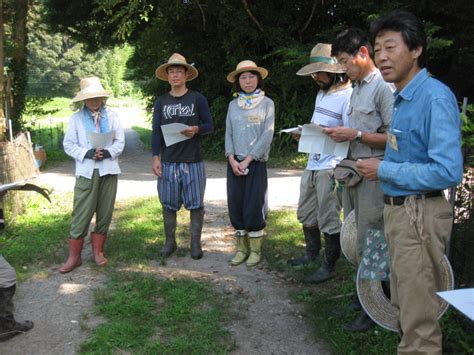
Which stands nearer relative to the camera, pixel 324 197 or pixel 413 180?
pixel 413 180

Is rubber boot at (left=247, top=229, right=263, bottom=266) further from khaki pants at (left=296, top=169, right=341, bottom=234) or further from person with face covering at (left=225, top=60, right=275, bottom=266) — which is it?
khaki pants at (left=296, top=169, right=341, bottom=234)

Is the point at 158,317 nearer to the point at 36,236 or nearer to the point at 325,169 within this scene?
the point at 325,169

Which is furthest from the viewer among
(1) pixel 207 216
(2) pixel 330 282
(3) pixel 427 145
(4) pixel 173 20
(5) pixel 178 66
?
(4) pixel 173 20

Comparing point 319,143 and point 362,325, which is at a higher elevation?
point 319,143

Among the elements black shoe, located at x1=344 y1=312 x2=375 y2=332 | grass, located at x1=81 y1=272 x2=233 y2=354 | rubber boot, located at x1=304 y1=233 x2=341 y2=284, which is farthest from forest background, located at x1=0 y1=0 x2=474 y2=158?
black shoe, located at x1=344 y1=312 x2=375 y2=332

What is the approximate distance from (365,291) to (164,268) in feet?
8.22

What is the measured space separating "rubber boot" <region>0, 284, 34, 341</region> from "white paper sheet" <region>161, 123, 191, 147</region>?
214 centimetres

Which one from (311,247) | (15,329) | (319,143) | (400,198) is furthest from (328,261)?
(15,329)

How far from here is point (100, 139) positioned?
16.5ft

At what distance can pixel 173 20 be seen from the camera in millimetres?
14461

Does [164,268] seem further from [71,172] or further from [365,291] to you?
[71,172]

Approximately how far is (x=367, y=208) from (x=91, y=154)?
9.22 ft

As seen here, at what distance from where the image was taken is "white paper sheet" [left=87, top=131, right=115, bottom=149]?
5000mm

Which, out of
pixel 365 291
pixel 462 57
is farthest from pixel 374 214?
pixel 462 57
